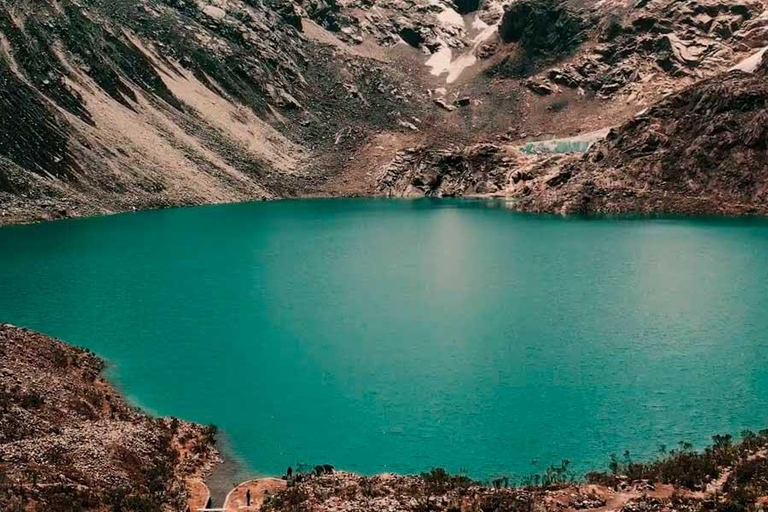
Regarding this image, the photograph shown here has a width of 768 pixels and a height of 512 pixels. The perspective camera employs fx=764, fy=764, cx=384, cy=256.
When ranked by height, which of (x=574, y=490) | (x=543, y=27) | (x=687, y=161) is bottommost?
(x=574, y=490)

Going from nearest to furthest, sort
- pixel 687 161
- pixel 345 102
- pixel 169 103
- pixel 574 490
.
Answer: pixel 574 490 → pixel 687 161 → pixel 169 103 → pixel 345 102

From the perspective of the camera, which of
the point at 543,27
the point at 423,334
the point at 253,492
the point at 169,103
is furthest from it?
the point at 543,27

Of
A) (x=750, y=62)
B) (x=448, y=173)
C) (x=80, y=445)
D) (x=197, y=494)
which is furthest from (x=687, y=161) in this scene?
(x=80, y=445)

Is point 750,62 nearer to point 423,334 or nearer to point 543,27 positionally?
point 543,27

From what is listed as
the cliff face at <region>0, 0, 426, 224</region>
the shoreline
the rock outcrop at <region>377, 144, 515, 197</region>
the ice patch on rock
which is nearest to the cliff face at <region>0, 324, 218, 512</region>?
the shoreline

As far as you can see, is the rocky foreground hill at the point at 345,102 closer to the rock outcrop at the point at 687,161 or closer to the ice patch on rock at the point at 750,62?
the rock outcrop at the point at 687,161

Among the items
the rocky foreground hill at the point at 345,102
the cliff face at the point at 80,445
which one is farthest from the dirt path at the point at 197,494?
the rocky foreground hill at the point at 345,102

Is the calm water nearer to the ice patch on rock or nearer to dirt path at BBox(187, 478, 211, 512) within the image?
dirt path at BBox(187, 478, 211, 512)
